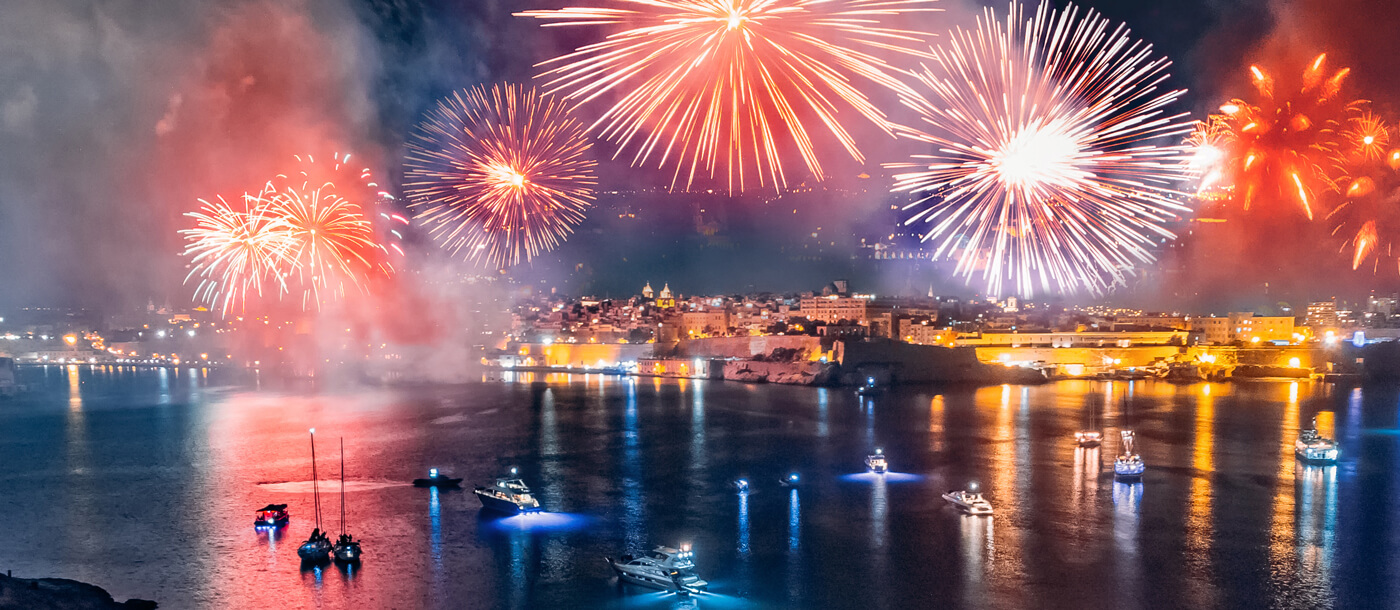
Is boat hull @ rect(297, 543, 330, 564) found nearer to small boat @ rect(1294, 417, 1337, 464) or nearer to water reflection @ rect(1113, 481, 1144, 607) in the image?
water reflection @ rect(1113, 481, 1144, 607)

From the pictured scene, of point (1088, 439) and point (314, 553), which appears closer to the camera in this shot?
point (314, 553)

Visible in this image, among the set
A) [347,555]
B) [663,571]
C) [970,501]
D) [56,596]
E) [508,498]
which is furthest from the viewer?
[508,498]

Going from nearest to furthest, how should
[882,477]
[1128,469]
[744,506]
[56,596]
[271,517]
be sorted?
[56,596]
[271,517]
[744,506]
[1128,469]
[882,477]

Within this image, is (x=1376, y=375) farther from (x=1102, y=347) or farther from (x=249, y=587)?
(x=249, y=587)

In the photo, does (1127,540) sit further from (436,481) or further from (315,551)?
(436,481)

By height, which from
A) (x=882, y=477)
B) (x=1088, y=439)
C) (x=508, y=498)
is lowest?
(x=882, y=477)

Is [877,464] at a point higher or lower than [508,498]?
lower

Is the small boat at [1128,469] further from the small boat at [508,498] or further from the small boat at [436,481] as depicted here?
the small boat at [436,481]

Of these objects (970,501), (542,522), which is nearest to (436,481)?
(542,522)
